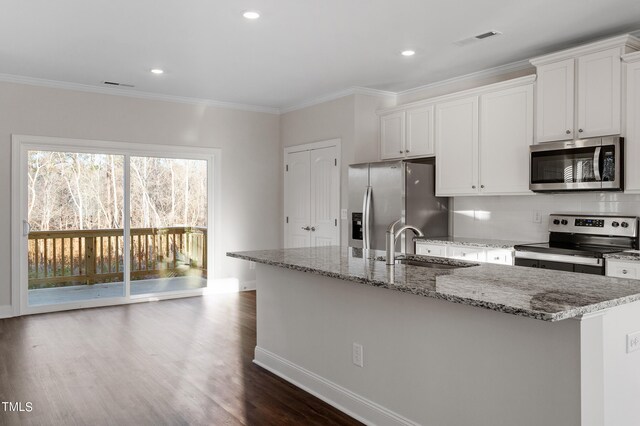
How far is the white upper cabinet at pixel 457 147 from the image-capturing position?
4.87 meters

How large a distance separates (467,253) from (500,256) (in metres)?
0.34

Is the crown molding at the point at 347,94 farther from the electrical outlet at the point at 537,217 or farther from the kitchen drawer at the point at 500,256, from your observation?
the kitchen drawer at the point at 500,256

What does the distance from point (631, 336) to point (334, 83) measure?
4207 millimetres

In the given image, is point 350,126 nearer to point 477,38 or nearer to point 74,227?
point 477,38

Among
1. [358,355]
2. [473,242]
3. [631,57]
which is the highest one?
[631,57]

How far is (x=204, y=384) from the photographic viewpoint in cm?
340

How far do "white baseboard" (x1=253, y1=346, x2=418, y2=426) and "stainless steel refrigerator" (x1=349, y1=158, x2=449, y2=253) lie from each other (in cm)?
205

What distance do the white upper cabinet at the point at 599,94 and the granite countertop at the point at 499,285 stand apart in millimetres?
1769

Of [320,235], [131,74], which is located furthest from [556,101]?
[131,74]

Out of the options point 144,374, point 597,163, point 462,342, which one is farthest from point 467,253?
point 144,374

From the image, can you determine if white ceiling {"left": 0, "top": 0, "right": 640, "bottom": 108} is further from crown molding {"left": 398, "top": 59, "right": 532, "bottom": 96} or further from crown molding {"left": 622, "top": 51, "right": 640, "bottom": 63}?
crown molding {"left": 622, "top": 51, "right": 640, "bottom": 63}

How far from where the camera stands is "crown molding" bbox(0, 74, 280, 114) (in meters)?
5.39

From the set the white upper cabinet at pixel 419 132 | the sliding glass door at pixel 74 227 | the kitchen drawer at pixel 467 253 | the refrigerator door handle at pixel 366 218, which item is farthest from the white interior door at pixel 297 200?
the kitchen drawer at pixel 467 253

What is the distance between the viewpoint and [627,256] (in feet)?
11.5
